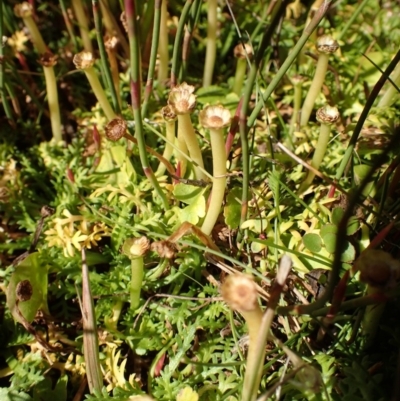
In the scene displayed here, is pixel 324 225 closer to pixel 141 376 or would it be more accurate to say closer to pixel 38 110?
pixel 141 376

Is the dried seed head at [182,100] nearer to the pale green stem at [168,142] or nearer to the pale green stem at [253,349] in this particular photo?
the pale green stem at [168,142]

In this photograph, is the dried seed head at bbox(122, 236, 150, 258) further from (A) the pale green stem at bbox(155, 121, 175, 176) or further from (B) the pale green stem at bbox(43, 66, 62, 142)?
(B) the pale green stem at bbox(43, 66, 62, 142)

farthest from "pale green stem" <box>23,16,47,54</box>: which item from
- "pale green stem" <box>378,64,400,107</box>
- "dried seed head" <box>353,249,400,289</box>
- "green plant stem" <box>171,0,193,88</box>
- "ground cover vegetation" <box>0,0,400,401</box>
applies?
"dried seed head" <box>353,249,400,289</box>

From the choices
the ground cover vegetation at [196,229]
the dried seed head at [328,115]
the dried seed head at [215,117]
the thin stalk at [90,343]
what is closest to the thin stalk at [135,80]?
the ground cover vegetation at [196,229]

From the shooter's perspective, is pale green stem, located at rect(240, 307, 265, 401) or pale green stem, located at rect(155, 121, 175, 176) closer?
pale green stem, located at rect(240, 307, 265, 401)

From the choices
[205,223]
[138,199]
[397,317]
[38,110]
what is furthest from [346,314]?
[38,110]

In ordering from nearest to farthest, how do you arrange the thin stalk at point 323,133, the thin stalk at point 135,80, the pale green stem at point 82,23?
the thin stalk at point 135,80, the thin stalk at point 323,133, the pale green stem at point 82,23

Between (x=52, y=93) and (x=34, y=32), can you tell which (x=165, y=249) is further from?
(x=34, y=32)
